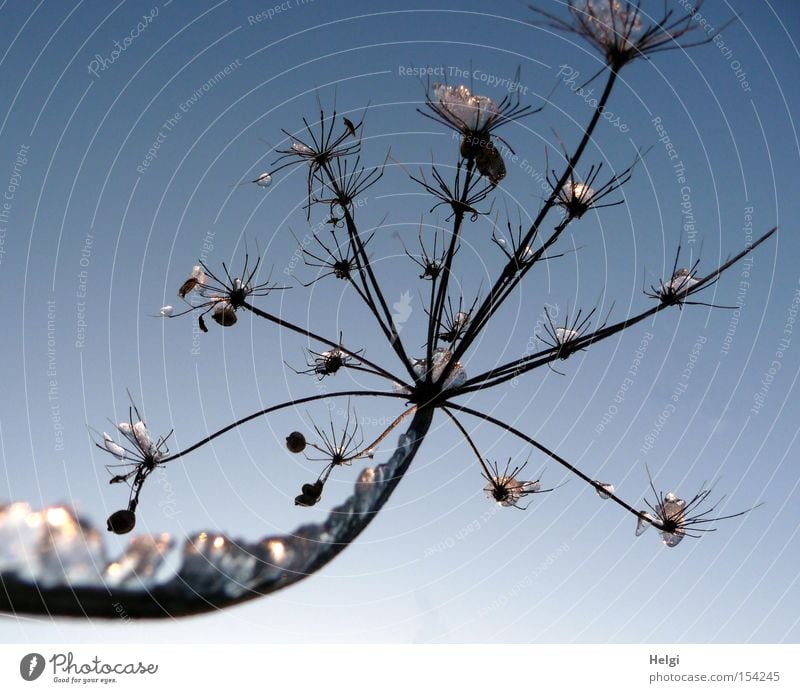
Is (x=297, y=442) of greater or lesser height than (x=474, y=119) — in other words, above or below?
below

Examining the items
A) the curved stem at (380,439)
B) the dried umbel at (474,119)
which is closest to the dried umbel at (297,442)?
the curved stem at (380,439)

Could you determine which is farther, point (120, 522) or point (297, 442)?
point (297, 442)

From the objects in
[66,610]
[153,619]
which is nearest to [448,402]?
[153,619]

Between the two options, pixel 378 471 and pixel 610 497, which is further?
pixel 610 497

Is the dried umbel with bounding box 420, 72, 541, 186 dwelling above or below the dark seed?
above

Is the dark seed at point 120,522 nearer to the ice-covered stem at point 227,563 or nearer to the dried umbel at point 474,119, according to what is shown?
the ice-covered stem at point 227,563

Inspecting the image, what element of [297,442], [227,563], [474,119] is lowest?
[227,563]

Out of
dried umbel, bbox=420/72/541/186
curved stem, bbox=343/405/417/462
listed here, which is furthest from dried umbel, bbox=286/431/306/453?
dried umbel, bbox=420/72/541/186

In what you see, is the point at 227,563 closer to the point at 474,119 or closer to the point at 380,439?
the point at 380,439

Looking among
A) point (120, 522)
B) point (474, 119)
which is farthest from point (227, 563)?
point (474, 119)

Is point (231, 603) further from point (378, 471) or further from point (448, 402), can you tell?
point (448, 402)

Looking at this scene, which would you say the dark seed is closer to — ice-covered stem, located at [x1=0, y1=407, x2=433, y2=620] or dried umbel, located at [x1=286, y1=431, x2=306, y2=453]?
ice-covered stem, located at [x1=0, y1=407, x2=433, y2=620]
